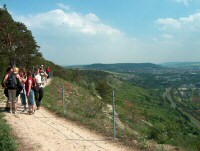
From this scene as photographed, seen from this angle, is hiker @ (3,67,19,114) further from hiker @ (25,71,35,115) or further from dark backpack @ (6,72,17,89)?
hiker @ (25,71,35,115)

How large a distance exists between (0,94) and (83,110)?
5.79m

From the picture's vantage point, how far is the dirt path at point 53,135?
8.84 m

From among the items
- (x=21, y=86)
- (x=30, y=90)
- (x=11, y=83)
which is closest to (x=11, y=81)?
(x=11, y=83)

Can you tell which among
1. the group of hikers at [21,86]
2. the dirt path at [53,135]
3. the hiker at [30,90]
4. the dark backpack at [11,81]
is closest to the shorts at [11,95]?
the group of hikers at [21,86]

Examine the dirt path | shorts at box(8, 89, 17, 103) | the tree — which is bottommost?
the dirt path

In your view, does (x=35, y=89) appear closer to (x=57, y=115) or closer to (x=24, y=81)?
(x=24, y=81)

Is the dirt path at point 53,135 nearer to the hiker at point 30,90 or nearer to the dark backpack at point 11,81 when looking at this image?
the hiker at point 30,90

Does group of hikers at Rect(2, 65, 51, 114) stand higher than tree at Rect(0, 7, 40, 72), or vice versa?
tree at Rect(0, 7, 40, 72)

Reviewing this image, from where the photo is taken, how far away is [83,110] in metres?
16.1

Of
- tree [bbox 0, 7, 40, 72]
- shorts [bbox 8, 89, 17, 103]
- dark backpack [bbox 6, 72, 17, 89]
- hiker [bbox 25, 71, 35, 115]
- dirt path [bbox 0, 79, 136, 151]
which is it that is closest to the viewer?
dirt path [bbox 0, 79, 136, 151]

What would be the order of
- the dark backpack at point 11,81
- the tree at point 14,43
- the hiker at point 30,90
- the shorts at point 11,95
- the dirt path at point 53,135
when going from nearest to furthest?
the dirt path at point 53,135
the dark backpack at point 11,81
the shorts at point 11,95
the hiker at point 30,90
the tree at point 14,43

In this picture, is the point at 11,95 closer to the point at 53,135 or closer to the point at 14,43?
the point at 53,135

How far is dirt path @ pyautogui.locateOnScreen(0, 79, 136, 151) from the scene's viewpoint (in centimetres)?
884

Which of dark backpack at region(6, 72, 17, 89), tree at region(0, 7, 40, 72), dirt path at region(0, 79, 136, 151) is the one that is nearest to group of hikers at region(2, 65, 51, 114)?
dark backpack at region(6, 72, 17, 89)
